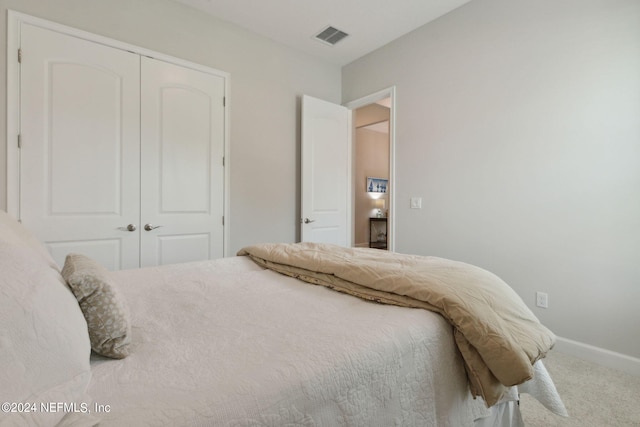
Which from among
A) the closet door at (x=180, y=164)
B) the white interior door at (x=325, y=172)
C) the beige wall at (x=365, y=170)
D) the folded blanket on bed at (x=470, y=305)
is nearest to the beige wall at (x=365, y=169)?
the beige wall at (x=365, y=170)

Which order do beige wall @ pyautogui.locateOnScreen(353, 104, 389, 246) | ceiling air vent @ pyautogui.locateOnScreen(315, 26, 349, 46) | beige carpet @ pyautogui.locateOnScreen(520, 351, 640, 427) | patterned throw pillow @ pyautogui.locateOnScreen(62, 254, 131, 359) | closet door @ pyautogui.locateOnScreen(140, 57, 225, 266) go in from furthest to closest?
beige wall @ pyautogui.locateOnScreen(353, 104, 389, 246) < ceiling air vent @ pyautogui.locateOnScreen(315, 26, 349, 46) < closet door @ pyautogui.locateOnScreen(140, 57, 225, 266) < beige carpet @ pyautogui.locateOnScreen(520, 351, 640, 427) < patterned throw pillow @ pyautogui.locateOnScreen(62, 254, 131, 359)

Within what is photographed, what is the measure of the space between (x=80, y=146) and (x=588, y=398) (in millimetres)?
3633

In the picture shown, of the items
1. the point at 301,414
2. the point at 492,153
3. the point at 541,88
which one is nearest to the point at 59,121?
the point at 301,414

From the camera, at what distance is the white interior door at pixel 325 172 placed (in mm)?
3477

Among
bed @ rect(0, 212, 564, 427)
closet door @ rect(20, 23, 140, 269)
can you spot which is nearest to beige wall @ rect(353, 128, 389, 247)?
closet door @ rect(20, 23, 140, 269)

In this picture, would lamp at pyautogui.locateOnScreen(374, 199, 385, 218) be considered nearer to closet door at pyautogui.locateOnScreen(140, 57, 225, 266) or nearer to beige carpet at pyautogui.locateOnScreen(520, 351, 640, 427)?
closet door at pyautogui.locateOnScreen(140, 57, 225, 266)

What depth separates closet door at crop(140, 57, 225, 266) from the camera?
2611 mm

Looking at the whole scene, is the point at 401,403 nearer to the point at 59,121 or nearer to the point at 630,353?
the point at 630,353

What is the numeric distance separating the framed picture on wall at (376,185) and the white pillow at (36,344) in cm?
623

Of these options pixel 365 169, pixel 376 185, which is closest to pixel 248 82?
pixel 365 169

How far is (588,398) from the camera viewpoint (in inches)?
66.2

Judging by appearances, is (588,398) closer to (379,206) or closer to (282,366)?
(282,366)

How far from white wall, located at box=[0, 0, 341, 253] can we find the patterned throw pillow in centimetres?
233

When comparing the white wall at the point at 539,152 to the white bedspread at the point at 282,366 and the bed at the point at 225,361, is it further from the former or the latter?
the white bedspread at the point at 282,366
